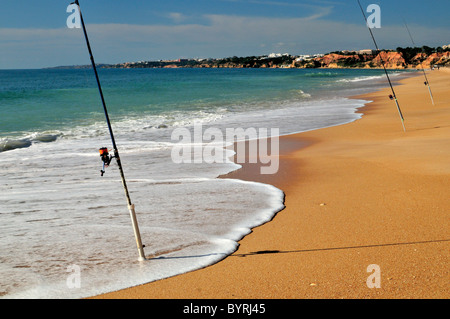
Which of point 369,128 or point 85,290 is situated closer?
point 85,290

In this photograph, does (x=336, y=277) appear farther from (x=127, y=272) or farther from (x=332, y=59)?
(x=332, y=59)

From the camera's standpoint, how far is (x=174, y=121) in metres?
22.3

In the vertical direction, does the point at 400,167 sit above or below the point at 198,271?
above

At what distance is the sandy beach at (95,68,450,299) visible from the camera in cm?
439

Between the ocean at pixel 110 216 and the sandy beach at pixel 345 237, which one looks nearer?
the sandy beach at pixel 345 237

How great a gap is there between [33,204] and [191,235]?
11.8 feet

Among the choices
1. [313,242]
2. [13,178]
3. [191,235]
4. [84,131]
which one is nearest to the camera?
[313,242]

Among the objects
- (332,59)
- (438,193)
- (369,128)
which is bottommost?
(438,193)

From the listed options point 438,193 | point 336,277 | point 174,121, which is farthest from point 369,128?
point 336,277

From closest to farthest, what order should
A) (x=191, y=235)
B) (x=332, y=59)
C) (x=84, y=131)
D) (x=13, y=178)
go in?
(x=191, y=235), (x=13, y=178), (x=84, y=131), (x=332, y=59)

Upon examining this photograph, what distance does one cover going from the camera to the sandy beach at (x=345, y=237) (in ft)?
14.4

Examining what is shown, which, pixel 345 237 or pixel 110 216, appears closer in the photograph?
pixel 345 237

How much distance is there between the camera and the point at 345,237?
561 cm

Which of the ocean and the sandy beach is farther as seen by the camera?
the ocean
